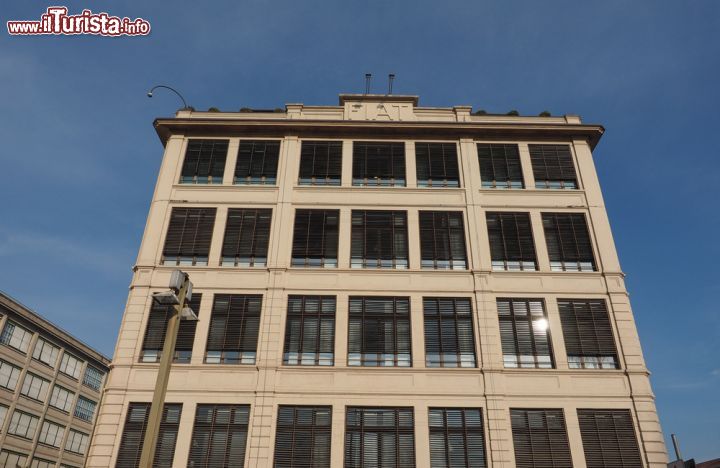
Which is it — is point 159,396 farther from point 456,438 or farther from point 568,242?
point 568,242

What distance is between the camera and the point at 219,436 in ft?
61.4

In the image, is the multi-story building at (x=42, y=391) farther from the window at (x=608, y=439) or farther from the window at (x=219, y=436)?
the window at (x=608, y=439)

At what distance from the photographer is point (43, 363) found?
58031 millimetres

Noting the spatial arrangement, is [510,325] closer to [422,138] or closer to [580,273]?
[580,273]

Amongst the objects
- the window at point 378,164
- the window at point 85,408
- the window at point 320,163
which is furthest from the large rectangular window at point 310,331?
the window at point 85,408

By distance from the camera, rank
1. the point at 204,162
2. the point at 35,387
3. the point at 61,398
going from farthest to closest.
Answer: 1. the point at 61,398
2. the point at 35,387
3. the point at 204,162

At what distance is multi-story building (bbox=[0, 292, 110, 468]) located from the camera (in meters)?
51.9

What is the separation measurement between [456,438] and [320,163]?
1413 cm

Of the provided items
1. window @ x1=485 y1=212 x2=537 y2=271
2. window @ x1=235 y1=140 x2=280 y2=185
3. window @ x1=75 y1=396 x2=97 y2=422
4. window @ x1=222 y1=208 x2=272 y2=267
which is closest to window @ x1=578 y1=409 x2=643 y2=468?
window @ x1=485 y1=212 x2=537 y2=271

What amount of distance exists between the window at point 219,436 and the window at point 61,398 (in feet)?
169

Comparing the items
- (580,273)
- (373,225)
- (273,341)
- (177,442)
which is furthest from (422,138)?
(177,442)

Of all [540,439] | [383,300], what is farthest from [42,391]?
[540,439]

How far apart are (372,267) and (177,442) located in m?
10.4

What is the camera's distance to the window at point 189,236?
22.7m
